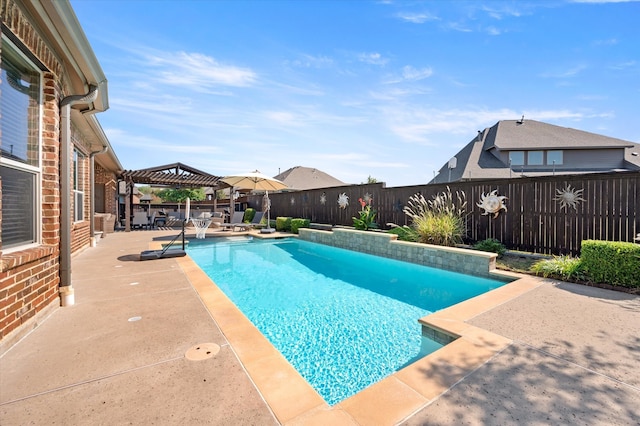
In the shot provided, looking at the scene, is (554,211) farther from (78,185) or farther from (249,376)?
(78,185)

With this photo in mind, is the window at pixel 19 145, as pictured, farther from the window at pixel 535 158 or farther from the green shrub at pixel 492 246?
Answer: the window at pixel 535 158

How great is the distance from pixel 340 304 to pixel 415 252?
3.43 metres

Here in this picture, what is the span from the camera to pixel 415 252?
741 cm

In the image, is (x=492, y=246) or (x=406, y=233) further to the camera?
(x=406, y=233)

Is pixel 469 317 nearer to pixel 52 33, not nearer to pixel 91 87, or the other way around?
pixel 52 33

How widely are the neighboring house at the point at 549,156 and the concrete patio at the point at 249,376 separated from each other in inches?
696

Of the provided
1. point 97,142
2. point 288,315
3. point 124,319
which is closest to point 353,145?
point 97,142

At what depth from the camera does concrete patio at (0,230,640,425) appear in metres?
1.66

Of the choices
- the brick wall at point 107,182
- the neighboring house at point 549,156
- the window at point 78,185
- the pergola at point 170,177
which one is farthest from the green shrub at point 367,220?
the brick wall at point 107,182

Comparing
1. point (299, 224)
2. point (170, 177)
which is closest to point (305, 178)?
point (170, 177)

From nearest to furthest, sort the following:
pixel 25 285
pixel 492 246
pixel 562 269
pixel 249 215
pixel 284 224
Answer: pixel 25 285 < pixel 562 269 < pixel 492 246 < pixel 284 224 < pixel 249 215

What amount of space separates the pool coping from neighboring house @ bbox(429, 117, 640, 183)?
18.0m

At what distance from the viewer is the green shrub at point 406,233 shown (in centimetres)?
811

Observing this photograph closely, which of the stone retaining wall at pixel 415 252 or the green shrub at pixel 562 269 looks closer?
the green shrub at pixel 562 269
